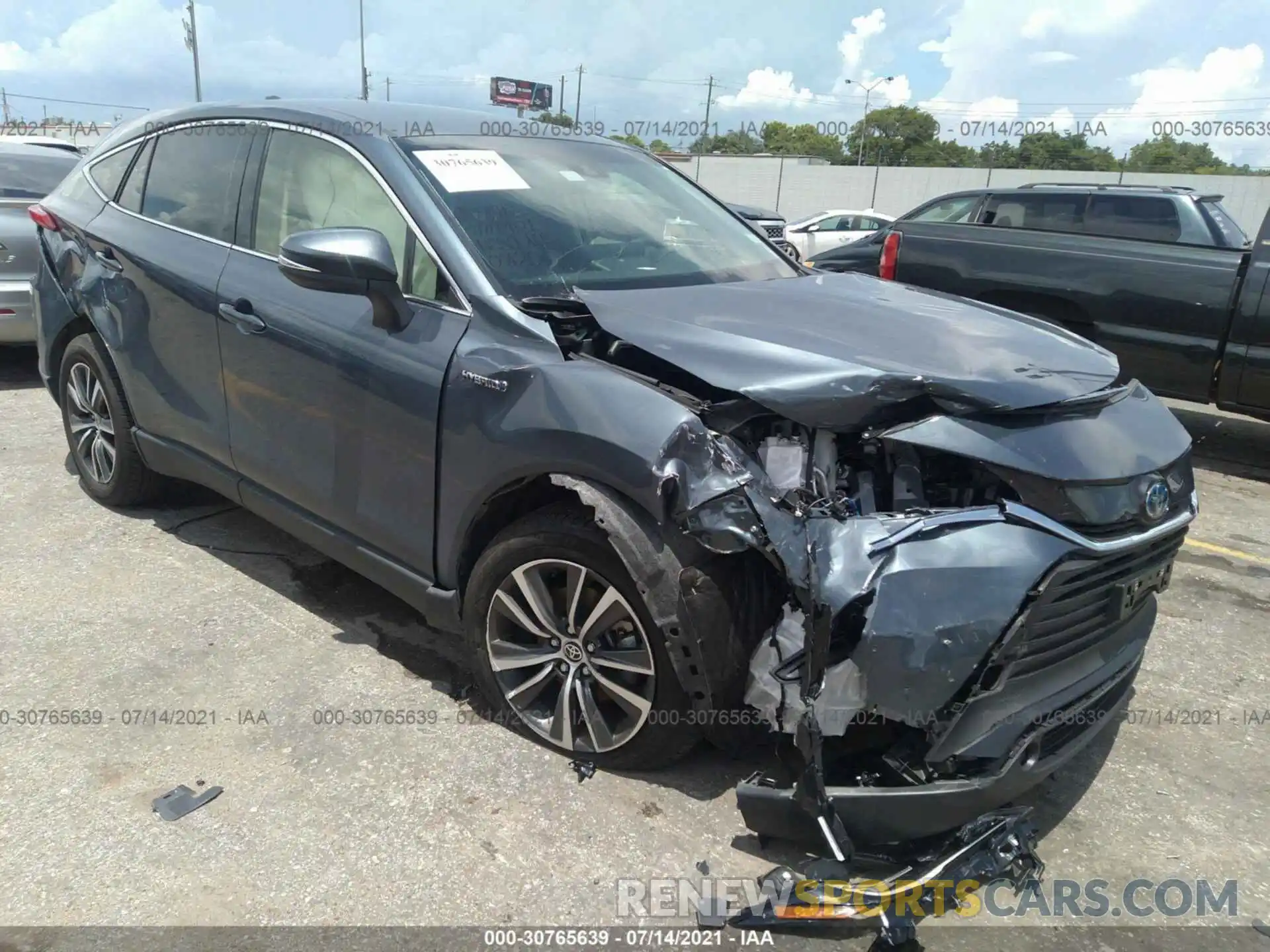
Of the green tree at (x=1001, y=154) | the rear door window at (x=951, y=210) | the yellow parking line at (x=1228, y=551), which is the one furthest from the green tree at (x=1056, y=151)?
the yellow parking line at (x=1228, y=551)

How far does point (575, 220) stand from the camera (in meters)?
3.29

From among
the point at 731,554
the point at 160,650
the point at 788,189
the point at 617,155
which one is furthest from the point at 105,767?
the point at 788,189

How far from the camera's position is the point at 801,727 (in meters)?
2.26

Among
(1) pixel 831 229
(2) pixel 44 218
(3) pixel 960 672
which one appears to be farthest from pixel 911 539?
(1) pixel 831 229

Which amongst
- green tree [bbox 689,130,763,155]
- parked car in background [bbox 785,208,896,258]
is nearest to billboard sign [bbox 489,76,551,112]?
green tree [bbox 689,130,763,155]

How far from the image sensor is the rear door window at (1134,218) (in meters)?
7.23

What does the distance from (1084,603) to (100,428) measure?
4310 millimetres

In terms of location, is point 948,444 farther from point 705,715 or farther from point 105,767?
point 105,767

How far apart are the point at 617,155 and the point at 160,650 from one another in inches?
103

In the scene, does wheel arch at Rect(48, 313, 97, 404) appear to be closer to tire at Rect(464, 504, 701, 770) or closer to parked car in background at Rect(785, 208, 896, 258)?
tire at Rect(464, 504, 701, 770)

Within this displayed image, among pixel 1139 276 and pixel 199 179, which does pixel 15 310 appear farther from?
pixel 1139 276

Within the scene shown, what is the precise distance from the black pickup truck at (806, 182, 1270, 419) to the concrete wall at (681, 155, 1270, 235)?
26.5 m

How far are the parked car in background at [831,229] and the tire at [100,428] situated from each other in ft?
50.7

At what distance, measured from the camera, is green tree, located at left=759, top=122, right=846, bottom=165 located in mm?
78812
